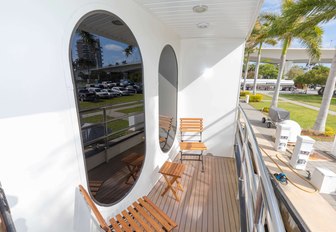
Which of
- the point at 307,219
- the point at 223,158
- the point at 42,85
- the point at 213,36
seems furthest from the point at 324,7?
the point at 42,85

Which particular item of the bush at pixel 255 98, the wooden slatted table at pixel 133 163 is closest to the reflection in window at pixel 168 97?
the wooden slatted table at pixel 133 163

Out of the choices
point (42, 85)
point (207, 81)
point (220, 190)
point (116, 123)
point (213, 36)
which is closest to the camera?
point (42, 85)

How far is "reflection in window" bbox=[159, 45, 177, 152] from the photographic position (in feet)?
10.8

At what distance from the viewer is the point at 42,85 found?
104 cm

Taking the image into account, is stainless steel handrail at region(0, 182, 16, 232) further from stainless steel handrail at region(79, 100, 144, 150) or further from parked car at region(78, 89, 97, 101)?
parked car at region(78, 89, 97, 101)

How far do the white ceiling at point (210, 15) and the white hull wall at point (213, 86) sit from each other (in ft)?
1.31

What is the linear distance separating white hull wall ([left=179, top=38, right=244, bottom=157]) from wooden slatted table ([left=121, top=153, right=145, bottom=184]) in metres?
1.67

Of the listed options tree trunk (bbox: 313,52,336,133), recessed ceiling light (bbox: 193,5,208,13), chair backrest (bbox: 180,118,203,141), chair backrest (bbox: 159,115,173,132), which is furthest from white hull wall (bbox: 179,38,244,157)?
tree trunk (bbox: 313,52,336,133)

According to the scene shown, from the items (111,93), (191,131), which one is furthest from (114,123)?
(191,131)

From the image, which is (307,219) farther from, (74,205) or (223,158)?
(74,205)

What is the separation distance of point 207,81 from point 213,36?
0.86 metres

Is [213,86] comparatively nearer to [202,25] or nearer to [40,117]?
[202,25]

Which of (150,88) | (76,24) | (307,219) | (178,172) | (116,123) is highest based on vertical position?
(76,24)

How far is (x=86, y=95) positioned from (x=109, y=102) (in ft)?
1.63
